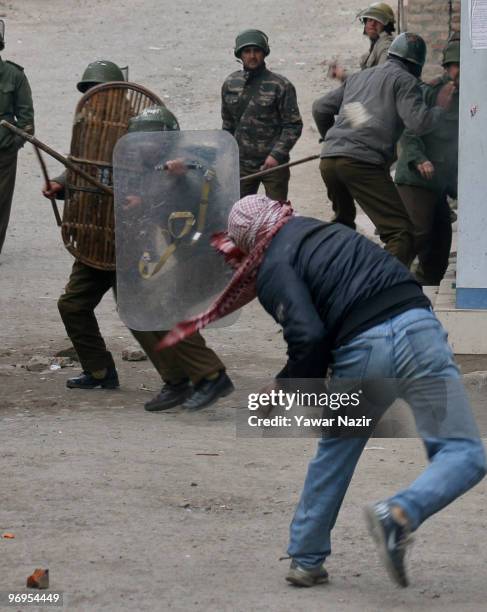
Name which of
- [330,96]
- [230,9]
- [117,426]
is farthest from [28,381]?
[230,9]

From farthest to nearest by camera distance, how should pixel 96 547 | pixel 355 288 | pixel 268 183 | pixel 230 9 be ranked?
pixel 230 9
pixel 268 183
pixel 96 547
pixel 355 288

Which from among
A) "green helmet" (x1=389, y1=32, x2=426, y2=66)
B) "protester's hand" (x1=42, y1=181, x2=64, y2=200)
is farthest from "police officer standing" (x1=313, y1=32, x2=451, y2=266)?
"protester's hand" (x1=42, y1=181, x2=64, y2=200)

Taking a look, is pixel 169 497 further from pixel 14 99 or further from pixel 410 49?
pixel 14 99

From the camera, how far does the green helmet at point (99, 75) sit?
22.7 ft

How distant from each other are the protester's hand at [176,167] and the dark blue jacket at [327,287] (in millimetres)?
2227

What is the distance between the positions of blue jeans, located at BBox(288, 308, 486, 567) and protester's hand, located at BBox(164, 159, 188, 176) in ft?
7.81

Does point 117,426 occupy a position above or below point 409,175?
below

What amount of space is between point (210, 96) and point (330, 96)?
7726mm

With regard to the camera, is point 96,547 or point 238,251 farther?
point 96,547

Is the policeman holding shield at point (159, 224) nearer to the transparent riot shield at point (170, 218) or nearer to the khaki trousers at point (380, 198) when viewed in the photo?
the transparent riot shield at point (170, 218)

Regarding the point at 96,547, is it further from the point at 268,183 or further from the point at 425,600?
the point at 268,183

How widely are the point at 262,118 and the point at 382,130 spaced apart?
1.46 metres

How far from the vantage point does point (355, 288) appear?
3.92 m

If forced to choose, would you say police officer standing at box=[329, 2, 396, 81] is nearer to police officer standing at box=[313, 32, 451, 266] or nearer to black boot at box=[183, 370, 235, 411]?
police officer standing at box=[313, 32, 451, 266]
